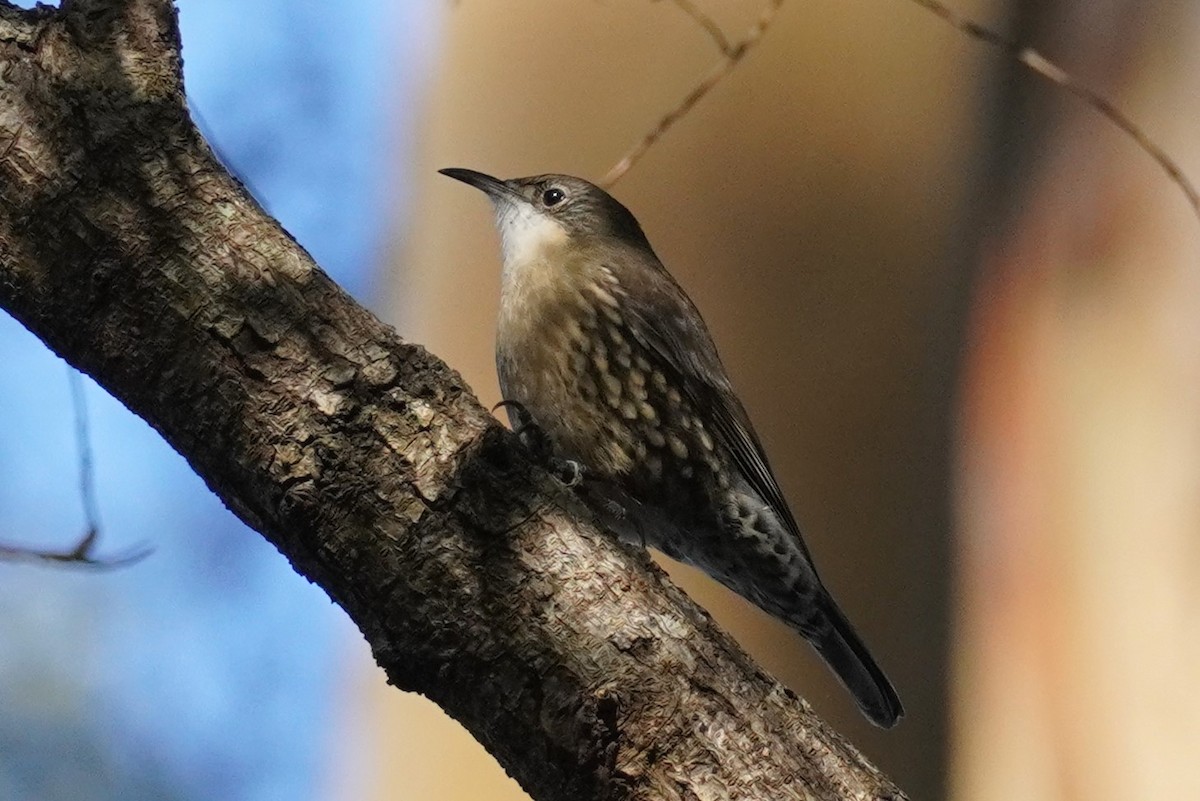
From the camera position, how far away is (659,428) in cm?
321

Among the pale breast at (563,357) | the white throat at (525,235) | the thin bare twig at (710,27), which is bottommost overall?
the pale breast at (563,357)

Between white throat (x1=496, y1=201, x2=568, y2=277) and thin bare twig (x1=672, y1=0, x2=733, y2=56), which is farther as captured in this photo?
white throat (x1=496, y1=201, x2=568, y2=277)

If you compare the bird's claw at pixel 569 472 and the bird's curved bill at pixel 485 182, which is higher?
the bird's curved bill at pixel 485 182

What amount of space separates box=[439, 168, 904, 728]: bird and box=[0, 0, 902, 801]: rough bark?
1.16 m

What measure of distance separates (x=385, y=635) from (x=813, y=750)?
0.61m

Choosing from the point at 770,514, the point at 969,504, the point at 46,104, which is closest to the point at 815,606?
the point at 770,514

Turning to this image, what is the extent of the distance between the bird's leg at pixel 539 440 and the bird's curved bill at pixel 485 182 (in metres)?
0.82

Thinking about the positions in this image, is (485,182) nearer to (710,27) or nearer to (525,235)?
(525,235)

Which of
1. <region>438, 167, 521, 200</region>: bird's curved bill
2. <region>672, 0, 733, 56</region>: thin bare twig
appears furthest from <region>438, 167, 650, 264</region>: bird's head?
<region>672, 0, 733, 56</region>: thin bare twig

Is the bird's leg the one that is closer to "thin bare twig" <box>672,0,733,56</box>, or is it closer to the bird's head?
the bird's head

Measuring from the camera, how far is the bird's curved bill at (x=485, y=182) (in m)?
3.81

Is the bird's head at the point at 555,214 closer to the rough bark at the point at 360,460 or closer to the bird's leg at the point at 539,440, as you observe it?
the bird's leg at the point at 539,440

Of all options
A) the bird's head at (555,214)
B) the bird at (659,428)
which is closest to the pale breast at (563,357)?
the bird at (659,428)

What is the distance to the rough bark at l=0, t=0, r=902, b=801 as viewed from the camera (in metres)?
1.76
